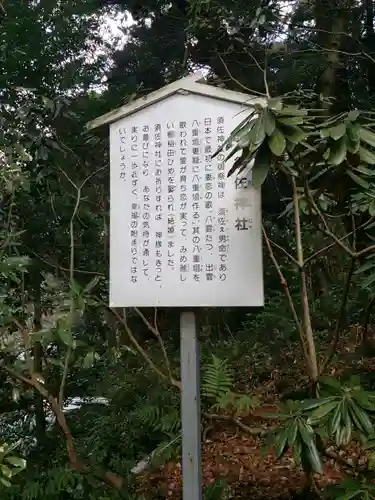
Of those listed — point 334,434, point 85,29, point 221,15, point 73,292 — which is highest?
point 85,29

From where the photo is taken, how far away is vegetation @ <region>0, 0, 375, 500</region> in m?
2.47

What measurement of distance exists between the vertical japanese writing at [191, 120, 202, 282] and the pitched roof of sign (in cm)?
15

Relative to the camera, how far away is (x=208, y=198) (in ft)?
8.64

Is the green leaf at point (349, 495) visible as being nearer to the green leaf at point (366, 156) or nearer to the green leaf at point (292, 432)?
the green leaf at point (292, 432)

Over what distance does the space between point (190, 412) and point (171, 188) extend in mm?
1022

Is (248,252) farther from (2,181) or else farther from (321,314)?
(321,314)

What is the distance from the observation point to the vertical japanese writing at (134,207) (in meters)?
2.70

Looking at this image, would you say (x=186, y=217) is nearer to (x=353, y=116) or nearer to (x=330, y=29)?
(x=353, y=116)

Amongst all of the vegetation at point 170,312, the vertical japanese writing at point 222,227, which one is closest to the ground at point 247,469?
the vegetation at point 170,312

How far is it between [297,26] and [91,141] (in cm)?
255

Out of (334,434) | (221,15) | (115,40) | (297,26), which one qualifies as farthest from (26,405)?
(115,40)

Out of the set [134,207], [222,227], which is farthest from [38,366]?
[222,227]

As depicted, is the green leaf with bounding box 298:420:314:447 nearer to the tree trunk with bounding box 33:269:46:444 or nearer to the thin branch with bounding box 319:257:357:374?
the thin branch with bounding box 319:257:357:374

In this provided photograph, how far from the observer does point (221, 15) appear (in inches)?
209
